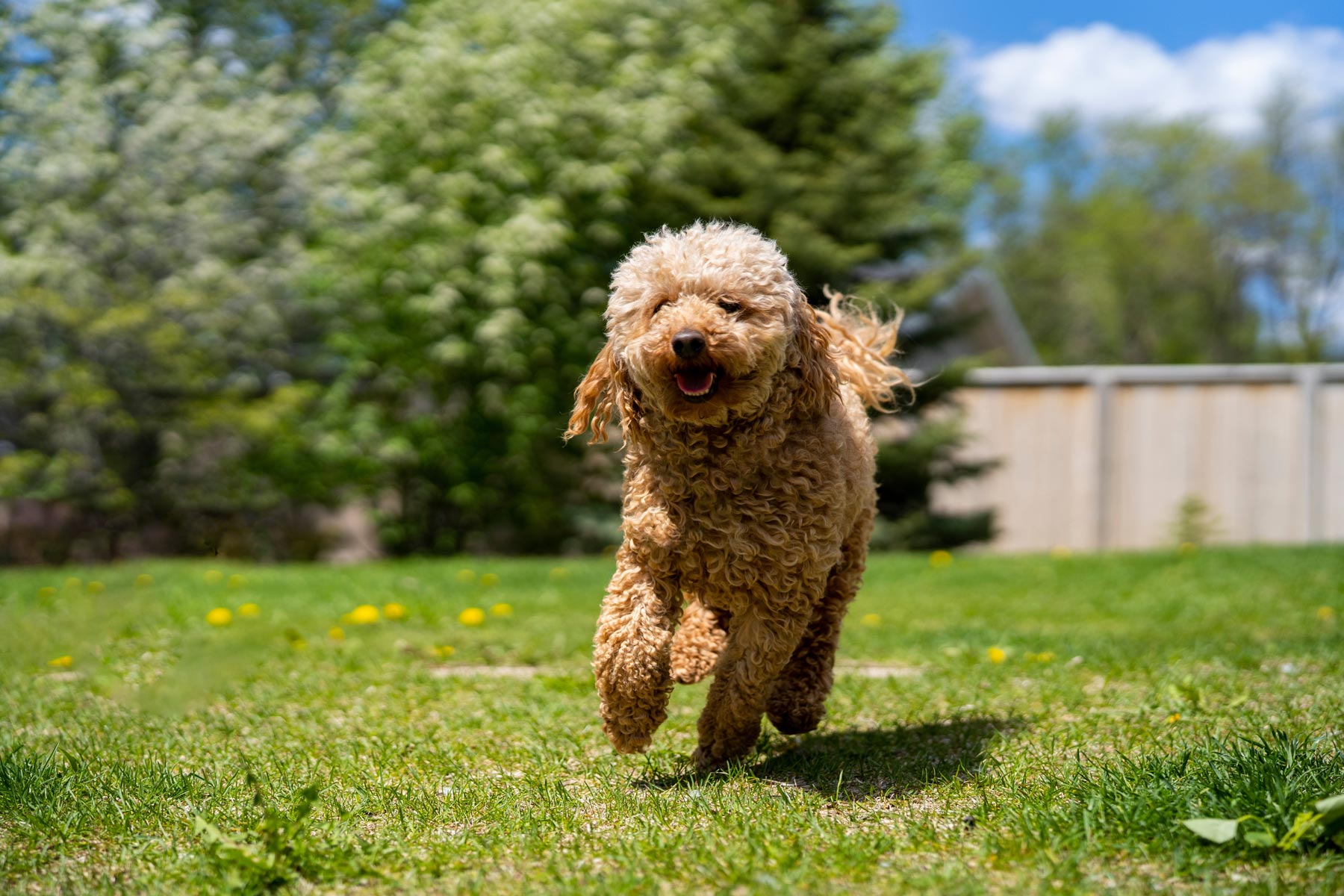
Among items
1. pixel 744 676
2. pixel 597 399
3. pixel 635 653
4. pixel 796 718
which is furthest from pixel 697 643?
pixel 597 399

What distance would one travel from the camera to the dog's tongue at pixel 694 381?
3561 mm

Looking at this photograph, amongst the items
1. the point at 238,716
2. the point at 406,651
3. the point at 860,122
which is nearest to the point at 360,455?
the point at 860,122

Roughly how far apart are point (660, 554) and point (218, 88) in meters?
11.9

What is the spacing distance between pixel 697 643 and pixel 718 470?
845 millimetres

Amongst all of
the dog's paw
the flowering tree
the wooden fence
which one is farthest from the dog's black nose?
the wooden fence

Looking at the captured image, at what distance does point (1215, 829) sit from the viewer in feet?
8.93

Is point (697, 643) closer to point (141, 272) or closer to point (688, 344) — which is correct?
point (688, 344)

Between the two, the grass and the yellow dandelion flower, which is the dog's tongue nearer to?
the grass

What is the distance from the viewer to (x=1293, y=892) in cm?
247

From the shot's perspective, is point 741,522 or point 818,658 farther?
point 818,658

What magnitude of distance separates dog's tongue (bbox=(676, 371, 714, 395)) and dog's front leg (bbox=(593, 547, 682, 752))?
60cm

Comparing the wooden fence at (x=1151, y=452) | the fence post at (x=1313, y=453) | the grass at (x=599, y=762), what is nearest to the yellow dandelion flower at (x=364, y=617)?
the grass at (x=599, y=762)

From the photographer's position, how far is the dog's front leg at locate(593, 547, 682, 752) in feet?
11.9

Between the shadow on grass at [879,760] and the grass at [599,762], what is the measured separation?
0.02 m
